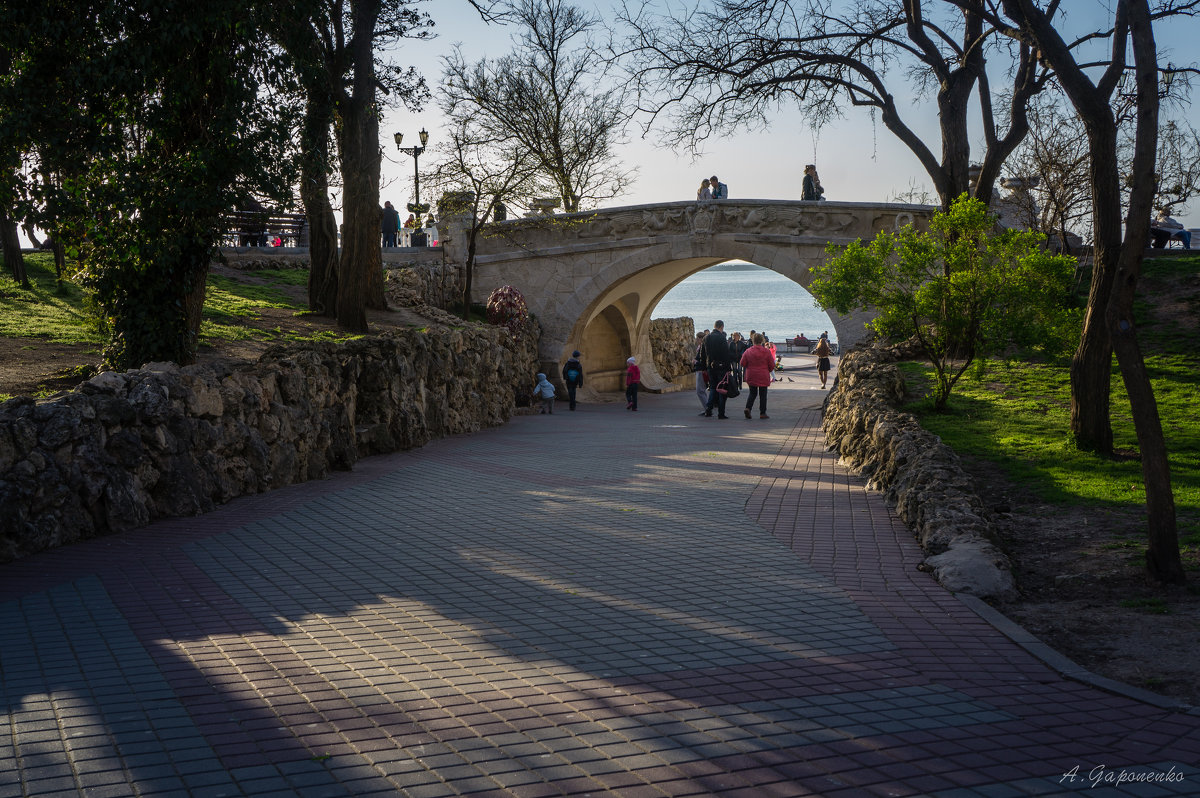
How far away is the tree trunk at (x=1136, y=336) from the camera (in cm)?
662

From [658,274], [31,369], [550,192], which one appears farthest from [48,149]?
[658,274]

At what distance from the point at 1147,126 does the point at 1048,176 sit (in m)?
18.5

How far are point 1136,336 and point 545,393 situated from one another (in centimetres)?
1887

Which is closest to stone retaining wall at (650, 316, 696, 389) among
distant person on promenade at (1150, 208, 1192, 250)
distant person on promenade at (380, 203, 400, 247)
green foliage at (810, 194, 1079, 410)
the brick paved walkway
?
distant person on promenade at (380, 203, 400, 247)

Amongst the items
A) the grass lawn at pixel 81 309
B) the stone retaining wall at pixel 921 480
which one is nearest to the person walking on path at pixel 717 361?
the stone retaining wall at pixel 921 480

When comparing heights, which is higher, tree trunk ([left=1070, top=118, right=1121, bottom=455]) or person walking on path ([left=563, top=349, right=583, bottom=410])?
tree trunk ([left=1070, top=118, right=1121, bottom=455])

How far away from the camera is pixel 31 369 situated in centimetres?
1180

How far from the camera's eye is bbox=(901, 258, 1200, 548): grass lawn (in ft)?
31.3

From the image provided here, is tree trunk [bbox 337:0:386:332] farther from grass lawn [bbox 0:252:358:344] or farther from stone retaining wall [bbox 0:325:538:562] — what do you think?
stone retaining wall [bbox 0:325:538:562]

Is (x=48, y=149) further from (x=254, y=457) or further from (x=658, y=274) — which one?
(x=658, y=274)

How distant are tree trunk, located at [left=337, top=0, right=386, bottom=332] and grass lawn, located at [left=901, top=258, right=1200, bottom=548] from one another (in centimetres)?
951

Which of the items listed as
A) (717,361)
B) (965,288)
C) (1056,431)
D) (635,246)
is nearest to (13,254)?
(717,361)

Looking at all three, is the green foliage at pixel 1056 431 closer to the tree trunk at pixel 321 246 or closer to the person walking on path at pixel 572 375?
the tree trunk at pixel 321 246

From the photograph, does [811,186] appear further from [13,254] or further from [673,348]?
[13,254]
